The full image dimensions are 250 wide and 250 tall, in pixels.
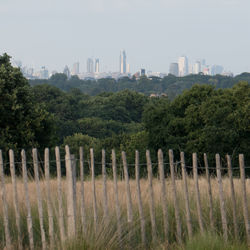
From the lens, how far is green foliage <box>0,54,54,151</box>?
25.8 metres

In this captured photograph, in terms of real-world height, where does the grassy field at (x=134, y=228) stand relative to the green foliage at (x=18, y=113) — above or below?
below

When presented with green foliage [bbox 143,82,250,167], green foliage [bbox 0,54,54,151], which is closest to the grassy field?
green foliage [bbox 0,54,54,151]

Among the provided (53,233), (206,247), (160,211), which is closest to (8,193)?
(53,233)

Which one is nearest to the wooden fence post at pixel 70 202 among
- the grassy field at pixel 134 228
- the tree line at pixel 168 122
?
the grassy field at pixel 134 228

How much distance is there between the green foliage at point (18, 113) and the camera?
2580 centimetres

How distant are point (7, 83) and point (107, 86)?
526 ft

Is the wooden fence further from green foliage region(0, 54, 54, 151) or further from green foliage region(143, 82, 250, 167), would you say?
green foliage region(143, 82, 250, 167)

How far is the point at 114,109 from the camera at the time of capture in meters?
84.8

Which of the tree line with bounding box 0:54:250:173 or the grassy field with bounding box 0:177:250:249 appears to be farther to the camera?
the tree line with bounding box 0:54:250:173

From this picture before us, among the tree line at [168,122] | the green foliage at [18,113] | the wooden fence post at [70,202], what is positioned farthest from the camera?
the tree line at [168,122]

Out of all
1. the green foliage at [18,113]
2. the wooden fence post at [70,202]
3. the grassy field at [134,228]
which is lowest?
the grassy field at [134,228]

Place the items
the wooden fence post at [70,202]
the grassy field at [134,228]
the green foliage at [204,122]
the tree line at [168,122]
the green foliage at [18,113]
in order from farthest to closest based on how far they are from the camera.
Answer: the green foliage at [204,122], the tree line at [168,122], the green foliage at [18,113], the wooden fence post at [70,202], the grassy field at [134,228]

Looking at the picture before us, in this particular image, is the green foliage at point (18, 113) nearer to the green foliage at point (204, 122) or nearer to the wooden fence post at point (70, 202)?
the green foliage at point (204, 122)

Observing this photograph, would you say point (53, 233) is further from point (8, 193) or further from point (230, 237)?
point (230, 237)
